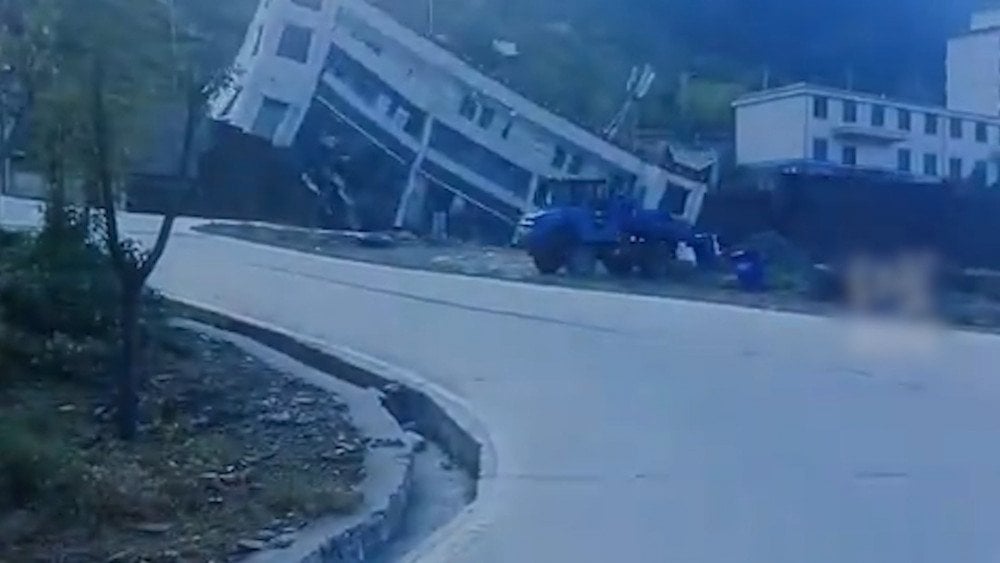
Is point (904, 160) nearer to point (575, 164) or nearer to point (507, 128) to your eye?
point (575, 164)

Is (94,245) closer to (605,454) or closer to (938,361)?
(605,454)

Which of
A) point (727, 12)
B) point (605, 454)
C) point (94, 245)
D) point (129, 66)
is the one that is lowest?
point (605, 454)

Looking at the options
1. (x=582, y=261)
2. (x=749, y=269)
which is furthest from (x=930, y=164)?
(x=582, y=261)

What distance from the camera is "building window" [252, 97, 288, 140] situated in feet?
48.7

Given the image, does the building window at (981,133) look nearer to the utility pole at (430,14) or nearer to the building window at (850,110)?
the building window at (850,110)

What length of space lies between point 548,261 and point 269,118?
13.3 ft

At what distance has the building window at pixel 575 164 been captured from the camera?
698 inches

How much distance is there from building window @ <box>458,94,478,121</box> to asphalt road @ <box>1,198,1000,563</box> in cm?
299

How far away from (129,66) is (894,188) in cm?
1160

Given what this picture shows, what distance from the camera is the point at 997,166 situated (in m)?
16.0

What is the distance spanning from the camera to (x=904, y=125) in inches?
617

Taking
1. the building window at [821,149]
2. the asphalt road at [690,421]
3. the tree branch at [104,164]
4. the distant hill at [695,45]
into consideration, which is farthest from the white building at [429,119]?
the tree branch at [104,164]

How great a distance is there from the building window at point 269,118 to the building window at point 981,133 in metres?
7.13

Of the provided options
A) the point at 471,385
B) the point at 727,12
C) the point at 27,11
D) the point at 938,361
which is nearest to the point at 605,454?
the point at 471,385
